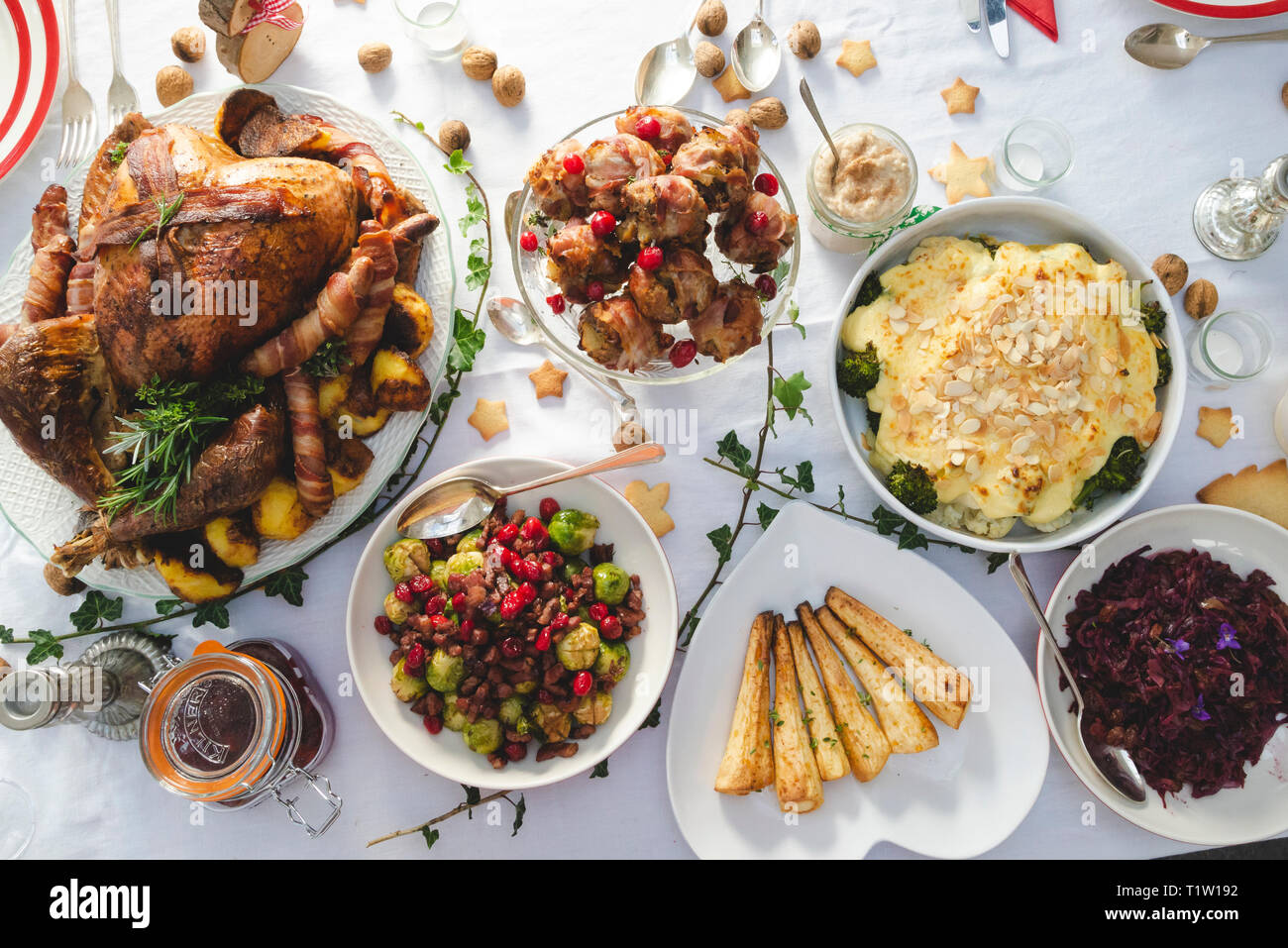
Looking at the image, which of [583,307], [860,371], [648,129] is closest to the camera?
[648,129]

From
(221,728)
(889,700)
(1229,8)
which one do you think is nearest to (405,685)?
(221,728)

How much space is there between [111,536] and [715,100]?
1.96 m

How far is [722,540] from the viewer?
226 cm

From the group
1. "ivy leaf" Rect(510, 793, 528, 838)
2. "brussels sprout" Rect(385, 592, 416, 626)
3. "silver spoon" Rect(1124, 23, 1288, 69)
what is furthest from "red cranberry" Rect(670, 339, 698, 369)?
"silver spoon" Rect(1124, 23, 1288, 69)

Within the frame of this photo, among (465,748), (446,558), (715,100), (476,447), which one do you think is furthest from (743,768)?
(715,100)

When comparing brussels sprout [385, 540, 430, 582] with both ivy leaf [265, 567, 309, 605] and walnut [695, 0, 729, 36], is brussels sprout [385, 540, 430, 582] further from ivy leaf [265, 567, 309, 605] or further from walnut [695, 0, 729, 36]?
walnut [695, 0, 729, 36]

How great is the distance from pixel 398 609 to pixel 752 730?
3.19ft

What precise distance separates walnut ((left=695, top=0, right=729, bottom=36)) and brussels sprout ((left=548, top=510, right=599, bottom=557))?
55.6 inches

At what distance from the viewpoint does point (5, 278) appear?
2.11m

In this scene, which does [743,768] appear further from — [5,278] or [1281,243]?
[5,278]

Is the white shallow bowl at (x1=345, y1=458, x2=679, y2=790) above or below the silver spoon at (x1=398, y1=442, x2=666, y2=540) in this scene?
below

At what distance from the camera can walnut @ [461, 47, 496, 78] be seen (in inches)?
91.3

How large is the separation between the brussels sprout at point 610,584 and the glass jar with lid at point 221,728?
2.69 feet

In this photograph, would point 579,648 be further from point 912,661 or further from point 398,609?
point 912,661
